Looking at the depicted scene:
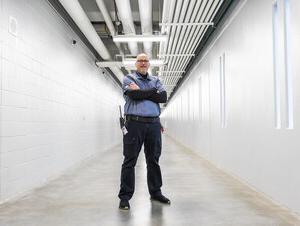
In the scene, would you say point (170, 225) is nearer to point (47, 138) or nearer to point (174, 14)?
point (47, 138)

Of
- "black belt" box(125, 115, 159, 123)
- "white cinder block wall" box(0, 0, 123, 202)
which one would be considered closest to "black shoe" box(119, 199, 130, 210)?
"black belt" box(125, 115, 159, 123)

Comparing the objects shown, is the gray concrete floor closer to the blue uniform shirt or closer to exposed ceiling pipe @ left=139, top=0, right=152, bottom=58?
the blue uniform shirt

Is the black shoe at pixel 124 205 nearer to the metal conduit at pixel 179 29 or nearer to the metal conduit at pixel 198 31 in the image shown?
the metal conduit at pixel 179 29

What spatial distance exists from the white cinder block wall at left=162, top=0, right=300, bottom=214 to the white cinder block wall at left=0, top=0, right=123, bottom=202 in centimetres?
292

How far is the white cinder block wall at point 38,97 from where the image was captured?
4.21 meters

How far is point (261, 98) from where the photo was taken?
176 inches

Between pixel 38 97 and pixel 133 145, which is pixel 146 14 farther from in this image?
pixel 133 145

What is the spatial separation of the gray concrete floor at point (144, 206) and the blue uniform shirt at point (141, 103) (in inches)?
37.8

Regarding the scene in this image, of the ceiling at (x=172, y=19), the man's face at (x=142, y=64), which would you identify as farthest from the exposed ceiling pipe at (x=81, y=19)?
the man's face at (x=142, y=64)

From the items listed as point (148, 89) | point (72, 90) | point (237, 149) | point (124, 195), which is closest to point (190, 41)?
point (72, 90)

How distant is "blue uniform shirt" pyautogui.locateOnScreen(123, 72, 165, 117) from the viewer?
3.81 m

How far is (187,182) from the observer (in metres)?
5.41

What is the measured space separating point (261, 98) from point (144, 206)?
1.92 metres

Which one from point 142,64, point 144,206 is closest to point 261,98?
point 142,64
